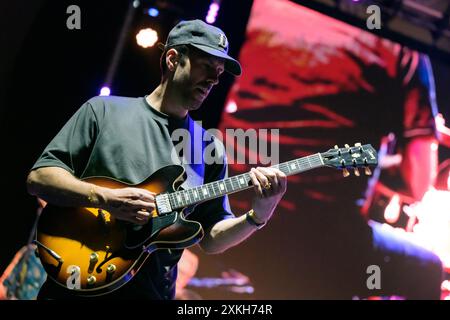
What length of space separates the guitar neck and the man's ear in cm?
57

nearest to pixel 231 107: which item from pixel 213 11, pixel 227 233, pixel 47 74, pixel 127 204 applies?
pixel 213 11

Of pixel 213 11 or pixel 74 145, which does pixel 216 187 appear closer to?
pixel 74 145

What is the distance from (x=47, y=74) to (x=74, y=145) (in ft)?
5.59

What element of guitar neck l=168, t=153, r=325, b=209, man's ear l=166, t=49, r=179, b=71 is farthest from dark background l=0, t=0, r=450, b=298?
guitar neck l=168, t=153, r=325, b=209

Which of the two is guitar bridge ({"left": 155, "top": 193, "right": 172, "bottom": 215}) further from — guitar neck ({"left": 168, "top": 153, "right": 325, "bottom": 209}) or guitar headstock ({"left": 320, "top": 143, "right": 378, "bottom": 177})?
guitar headstock ({"left": 320, "top": 143, "right": 378, "bottom": 177})

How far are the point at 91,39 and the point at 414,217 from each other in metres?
3.04

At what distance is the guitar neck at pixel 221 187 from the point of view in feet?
6.90

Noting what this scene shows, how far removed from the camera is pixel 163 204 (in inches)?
80.9

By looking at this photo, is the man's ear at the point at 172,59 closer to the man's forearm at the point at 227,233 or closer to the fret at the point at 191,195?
the fret at the point at 191,195

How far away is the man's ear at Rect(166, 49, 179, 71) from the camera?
2346 millimetres

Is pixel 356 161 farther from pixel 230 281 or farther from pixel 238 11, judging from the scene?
pixel 238 11

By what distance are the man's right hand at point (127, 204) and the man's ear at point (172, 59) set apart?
2.18 feet

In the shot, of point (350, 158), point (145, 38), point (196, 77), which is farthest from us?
point (145, 38)

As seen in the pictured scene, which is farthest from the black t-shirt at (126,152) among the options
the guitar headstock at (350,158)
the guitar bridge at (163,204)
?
the guitar headstock at (350,158)
